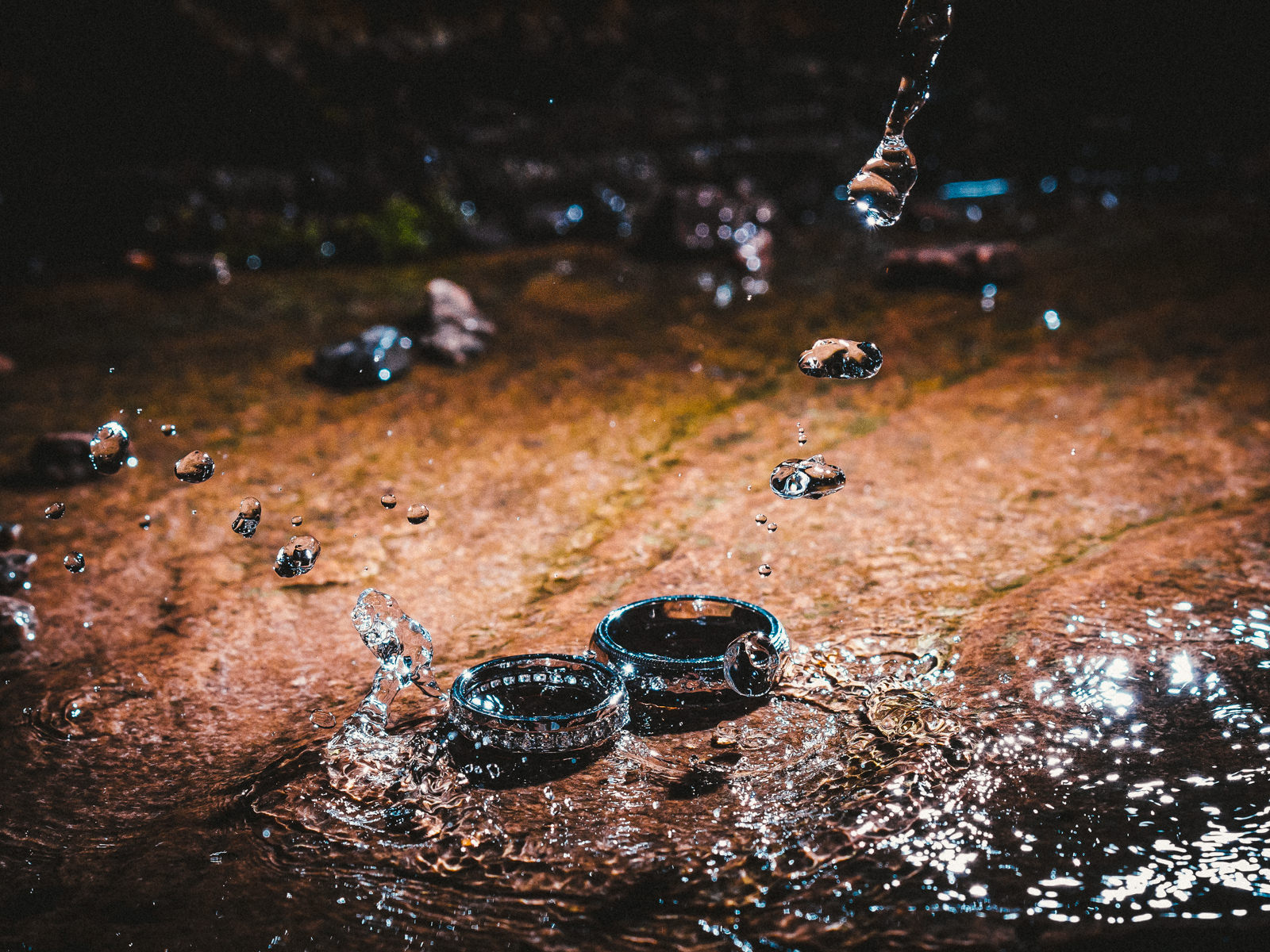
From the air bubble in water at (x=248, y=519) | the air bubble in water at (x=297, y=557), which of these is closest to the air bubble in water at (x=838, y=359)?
the air bubble in water at (x=297, y=557)

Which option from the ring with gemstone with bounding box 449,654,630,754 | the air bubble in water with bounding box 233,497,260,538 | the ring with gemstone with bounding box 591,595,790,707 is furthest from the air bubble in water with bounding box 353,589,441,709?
the air bubble in water with bounding box 233,497,260,538

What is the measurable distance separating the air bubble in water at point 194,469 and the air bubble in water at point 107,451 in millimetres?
203

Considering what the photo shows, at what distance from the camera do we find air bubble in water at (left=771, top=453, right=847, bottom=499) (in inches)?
121

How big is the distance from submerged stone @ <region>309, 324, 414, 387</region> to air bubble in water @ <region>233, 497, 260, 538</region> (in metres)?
1.11

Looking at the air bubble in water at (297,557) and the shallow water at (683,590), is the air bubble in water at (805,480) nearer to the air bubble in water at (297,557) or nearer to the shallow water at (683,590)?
the shallow water at (683,590)

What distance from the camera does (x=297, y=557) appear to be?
2.88 metres

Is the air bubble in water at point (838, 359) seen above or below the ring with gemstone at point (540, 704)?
above

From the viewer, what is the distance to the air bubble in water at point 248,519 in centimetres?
305

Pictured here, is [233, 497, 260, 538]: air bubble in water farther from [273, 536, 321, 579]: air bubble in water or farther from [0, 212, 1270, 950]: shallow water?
[273, 536, 321, 579]: air bubble in water

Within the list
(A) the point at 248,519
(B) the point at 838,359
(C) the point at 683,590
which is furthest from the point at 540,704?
(B) the point at 838,359

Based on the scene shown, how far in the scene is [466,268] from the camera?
600 centimetres

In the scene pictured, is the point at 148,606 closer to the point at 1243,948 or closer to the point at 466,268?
the point at 1243,948

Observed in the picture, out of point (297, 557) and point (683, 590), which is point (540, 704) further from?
point (297, 557)

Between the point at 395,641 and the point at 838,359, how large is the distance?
235cm
